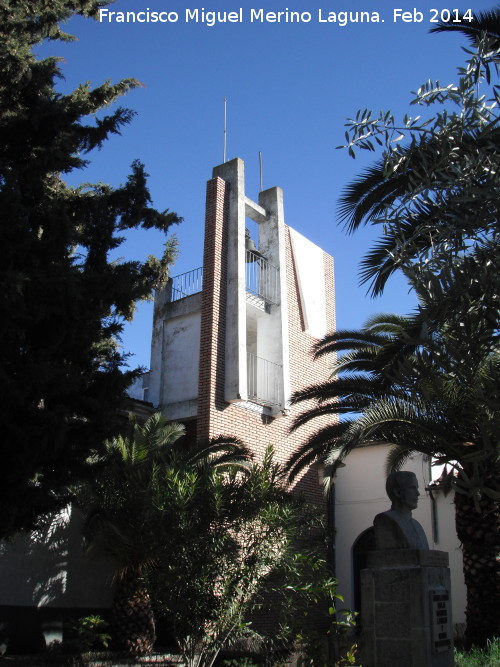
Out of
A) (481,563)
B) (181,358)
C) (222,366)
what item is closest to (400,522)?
(481,563)

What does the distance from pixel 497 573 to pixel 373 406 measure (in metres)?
3.71

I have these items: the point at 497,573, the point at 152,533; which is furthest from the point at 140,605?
the point at 497,573

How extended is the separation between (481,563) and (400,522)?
17.3 ft

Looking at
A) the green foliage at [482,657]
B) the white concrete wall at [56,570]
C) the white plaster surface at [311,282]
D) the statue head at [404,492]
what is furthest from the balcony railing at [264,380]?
the statue head at [404,492]

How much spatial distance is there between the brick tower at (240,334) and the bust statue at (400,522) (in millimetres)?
8393

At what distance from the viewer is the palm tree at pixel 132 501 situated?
11.3m

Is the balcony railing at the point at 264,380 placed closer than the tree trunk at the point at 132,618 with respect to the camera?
No

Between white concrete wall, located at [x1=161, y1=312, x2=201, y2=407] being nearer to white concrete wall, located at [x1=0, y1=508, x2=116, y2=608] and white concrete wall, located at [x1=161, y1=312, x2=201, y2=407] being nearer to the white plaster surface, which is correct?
the white plaster surface

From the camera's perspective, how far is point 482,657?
32.8 feet

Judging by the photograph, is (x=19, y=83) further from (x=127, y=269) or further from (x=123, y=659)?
(x=123, y=659)

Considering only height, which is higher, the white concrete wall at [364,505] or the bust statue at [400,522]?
the white concrete wall at [364,505]

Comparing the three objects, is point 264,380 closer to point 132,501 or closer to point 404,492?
point 132,501

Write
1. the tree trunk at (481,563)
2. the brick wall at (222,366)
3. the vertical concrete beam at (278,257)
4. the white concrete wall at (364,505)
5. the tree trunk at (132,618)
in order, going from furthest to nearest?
1. the white concrete wall at (364,505)
2. the vertical concrete beam at (278,257)
3. the brick wall at (222,366)
4. the tree trunk at (132,618)
5. the tree trunk at (481,563)

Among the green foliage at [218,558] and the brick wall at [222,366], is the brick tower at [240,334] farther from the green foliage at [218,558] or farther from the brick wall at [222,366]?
the green foliage at [218,558]
